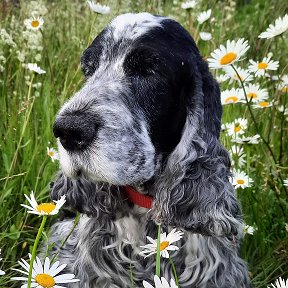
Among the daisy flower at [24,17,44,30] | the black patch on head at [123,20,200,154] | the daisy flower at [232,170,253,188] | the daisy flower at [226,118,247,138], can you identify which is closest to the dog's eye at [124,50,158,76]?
A: the black patch on head at [123,20,200,154]

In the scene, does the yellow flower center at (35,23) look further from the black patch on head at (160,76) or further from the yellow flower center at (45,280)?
the yellow flower center at (45,280)

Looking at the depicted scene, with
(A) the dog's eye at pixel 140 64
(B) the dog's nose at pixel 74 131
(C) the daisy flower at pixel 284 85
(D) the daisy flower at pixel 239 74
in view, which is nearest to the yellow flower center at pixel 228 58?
(D) the daisy flower at pixel 239 74

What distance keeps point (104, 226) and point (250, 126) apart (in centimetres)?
181

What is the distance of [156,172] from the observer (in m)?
2.53

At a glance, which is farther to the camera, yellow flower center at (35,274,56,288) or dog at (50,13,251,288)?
dog at (50,13,251,288)

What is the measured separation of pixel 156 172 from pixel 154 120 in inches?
9.4

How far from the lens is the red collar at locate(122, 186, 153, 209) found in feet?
8.40

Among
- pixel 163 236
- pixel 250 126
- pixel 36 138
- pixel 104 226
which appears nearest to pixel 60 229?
pixel 104 226

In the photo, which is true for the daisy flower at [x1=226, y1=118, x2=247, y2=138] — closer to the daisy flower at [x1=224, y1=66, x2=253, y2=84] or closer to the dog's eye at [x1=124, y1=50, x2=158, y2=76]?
the daisy flower at [x1=224, y1=66, x2=253, y2=84]

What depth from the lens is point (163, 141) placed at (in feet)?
8.23

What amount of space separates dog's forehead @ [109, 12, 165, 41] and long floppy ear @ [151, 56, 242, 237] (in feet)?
0.83

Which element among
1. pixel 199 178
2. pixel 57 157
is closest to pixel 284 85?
pixel 199 178

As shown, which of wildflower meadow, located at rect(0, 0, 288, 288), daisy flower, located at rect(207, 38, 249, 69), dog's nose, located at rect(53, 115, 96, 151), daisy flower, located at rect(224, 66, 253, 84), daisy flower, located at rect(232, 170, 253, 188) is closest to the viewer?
dog's nose, located at rect(53, 115, 96, 151)

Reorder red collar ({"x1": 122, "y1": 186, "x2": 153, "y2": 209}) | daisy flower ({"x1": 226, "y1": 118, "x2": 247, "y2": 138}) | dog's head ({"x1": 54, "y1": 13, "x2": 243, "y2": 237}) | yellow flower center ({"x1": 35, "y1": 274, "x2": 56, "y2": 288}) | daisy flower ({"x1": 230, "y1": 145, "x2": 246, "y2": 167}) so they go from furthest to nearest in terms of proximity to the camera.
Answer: daisy flower ({"x1": 226, "y1": 118, "x2": 247, "y2": 138}), daisy flower ({"x1": 230, "y1": 145, "x2": 246, "y2": 167}), red collar ({"x1": 122, "y1": 186, "x2": 153, "y2": 209}), dog's head ({"x1": 54, "y1": 13, "x2": 243, "y2": 237}), yellow flower center ({"x1": 35, "y1": 274, "x2": 56, "y2": 288})
